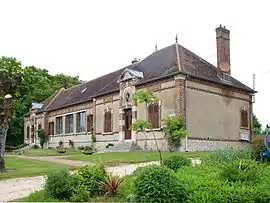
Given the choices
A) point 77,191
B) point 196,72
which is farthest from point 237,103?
point 77,191

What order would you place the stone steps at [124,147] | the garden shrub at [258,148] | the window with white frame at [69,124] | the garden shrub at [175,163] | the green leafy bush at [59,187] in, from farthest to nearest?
the window with white frame at [69,124] → the stone steps at [124,147] → the garden shrub at [258,148] → the garden shrub at [175,163] → the green leafy bush at [59,187]

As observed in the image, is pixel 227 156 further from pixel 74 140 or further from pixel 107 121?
pixel 74 140

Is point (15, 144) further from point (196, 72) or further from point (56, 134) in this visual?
point (196, 72)

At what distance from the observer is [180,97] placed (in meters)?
23.4

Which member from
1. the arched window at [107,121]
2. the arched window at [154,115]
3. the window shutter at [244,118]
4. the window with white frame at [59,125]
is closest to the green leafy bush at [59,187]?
the arched window at [154,115]

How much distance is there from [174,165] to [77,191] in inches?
116

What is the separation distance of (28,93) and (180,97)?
3059 cm

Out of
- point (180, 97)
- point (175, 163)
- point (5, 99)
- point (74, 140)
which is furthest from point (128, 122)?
point (175, 163)

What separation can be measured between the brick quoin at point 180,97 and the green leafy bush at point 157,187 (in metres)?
16.6

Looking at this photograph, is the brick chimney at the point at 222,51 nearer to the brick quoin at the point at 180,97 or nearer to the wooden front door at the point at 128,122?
the brick quoin at the point at 180,97

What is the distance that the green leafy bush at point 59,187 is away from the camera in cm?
837

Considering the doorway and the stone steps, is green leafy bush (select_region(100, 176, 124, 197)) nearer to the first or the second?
the stone steps

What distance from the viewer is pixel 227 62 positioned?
2700cm

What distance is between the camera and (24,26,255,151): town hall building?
2405cm
